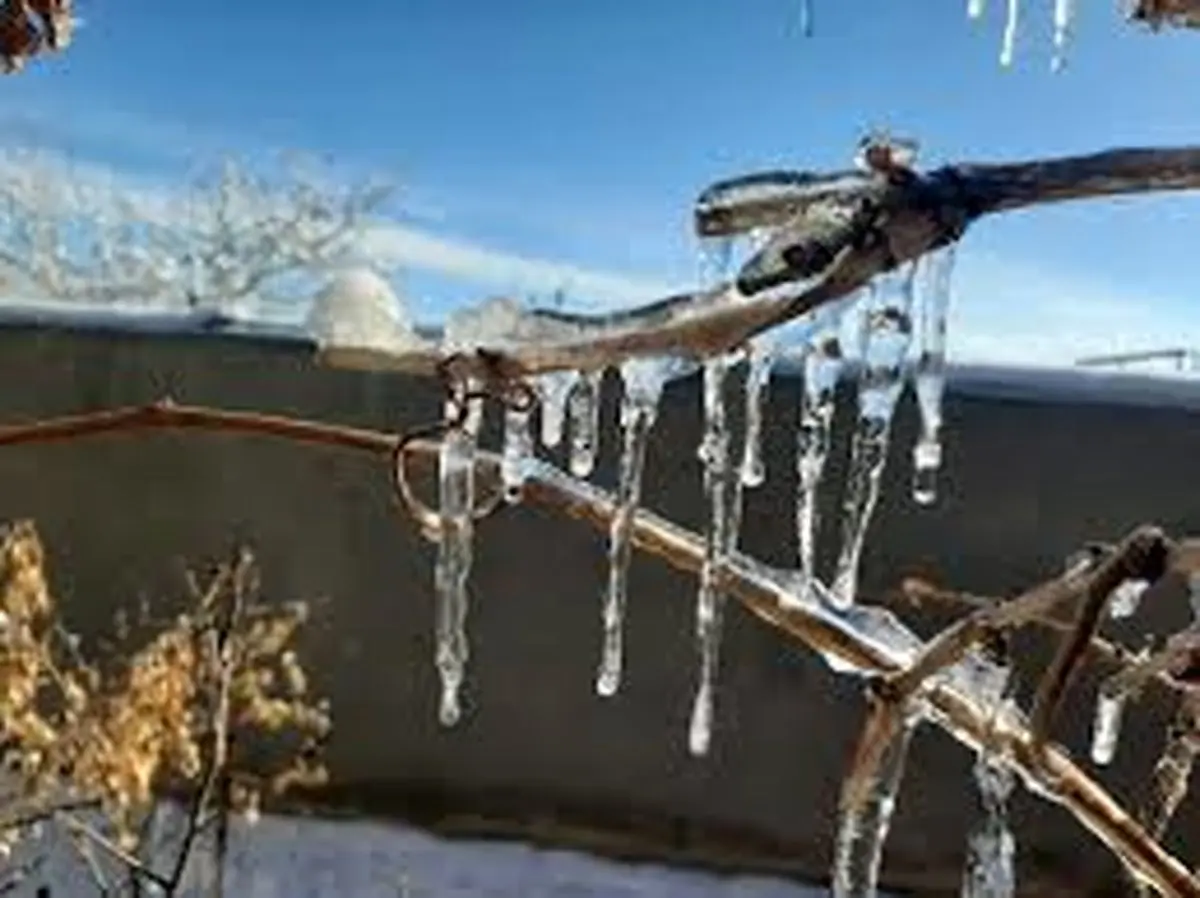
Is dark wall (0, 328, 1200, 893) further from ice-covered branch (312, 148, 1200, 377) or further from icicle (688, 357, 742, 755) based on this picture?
ice-covered branch (312, 148, 1200, 377)

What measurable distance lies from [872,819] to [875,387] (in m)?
0.27

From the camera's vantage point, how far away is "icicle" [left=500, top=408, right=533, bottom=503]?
2.97ft

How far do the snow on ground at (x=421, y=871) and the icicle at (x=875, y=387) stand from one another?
19.1 ft

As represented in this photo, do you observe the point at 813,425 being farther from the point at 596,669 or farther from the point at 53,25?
the point at 596,669

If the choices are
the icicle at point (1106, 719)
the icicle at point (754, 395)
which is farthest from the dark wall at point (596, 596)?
the icicle at point (754, 395)

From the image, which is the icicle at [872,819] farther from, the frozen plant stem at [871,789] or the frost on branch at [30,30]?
the frost on branch at [30,30]

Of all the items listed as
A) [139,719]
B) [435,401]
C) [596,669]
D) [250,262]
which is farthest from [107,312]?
[250,262]

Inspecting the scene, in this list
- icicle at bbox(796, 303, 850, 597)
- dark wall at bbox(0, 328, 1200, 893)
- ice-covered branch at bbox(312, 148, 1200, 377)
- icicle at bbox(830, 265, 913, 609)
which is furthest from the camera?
dark wall at bbox(0, 328, 1200, 893)

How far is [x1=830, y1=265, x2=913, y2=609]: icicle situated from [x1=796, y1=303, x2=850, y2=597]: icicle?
13mm

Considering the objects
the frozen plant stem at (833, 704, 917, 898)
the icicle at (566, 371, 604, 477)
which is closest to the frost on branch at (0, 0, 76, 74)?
the icicle at (566, 371, 604, 477)

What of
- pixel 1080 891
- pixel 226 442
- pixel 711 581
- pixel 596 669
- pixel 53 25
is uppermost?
pixel 53 25

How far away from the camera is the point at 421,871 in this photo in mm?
7074

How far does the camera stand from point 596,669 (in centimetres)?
740

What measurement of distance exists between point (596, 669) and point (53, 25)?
666cm
